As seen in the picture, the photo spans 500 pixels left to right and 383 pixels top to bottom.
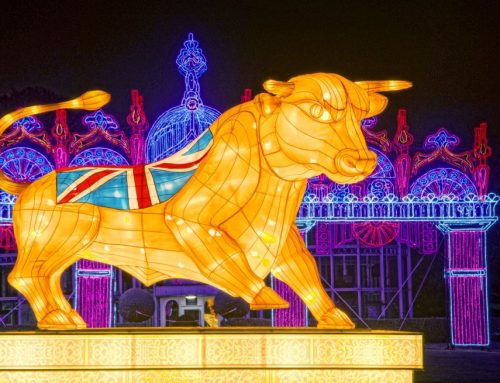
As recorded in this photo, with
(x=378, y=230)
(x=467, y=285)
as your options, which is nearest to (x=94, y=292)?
(x=378, y=230)

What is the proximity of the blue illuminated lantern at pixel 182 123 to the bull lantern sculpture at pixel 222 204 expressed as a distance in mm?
6422

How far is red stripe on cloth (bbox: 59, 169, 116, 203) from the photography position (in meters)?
5.40

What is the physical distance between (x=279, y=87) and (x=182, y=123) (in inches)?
279

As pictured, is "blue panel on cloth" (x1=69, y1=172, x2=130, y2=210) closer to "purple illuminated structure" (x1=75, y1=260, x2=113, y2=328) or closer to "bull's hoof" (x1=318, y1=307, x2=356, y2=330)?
"bull's hoof" (x1=318, y1=307, x2=356, y2=330)

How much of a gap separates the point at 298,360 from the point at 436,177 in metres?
8.61

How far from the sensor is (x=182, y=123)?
12.1m

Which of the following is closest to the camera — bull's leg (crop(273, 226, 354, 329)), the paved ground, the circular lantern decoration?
bull's leg (crop(273, 226, 354, 329))

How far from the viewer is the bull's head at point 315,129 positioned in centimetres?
505

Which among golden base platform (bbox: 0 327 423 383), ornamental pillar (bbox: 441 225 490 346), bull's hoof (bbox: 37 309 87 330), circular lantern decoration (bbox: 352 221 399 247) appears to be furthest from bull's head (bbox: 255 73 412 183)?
ornamental pillar (bbox: 441 225 490 346)

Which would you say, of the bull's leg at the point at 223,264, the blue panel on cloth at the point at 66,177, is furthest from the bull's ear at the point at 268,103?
the blue panel on cloth at the point at 66,177

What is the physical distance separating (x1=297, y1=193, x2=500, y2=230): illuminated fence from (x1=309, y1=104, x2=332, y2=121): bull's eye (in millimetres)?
7481

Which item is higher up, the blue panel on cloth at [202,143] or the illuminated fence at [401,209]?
the illuminated fence at [401,209]

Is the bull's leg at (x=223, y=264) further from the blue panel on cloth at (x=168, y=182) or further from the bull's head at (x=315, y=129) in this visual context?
the bull's head at (x=315, y=129)

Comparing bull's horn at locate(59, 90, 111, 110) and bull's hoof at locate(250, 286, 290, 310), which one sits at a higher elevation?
bull's horn at locate(59, 90, 111, 110)
